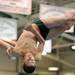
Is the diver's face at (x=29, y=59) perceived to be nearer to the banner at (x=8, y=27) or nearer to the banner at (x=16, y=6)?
the banner at (x=8, y=27)

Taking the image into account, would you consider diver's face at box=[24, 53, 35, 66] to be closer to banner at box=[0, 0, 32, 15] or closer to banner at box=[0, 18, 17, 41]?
banner at box=[0, 18, 17, 41]

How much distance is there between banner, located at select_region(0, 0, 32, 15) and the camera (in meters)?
2.15

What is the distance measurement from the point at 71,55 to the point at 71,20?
3.52 m

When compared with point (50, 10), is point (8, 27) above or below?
below

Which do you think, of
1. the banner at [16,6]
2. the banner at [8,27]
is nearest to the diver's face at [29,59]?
the banner at [8,27]

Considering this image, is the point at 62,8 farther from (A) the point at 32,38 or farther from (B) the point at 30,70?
(B) the point at 30,70

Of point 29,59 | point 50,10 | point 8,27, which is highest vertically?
point 50,10

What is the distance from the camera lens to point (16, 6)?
7.15 feet

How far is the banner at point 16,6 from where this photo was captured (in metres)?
2.15

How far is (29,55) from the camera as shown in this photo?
2049mm

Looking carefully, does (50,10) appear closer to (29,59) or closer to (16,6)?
(16,6)

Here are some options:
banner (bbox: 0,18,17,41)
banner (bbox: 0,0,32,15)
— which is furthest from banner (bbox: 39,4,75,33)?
banner (bbox: 0,18,17,41)

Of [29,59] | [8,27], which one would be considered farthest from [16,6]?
[29,59]

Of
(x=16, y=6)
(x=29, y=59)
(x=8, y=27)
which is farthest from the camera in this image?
(x=8, y=27)
